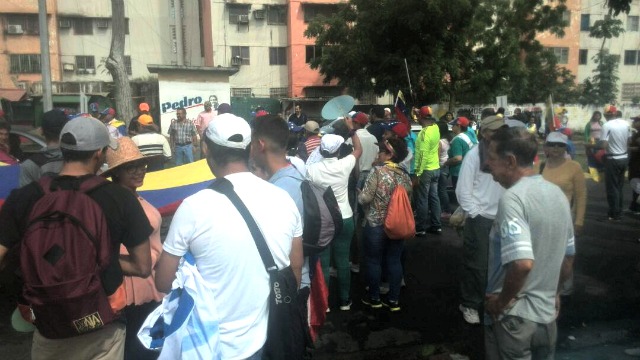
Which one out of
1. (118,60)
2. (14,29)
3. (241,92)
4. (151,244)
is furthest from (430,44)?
(14,29)

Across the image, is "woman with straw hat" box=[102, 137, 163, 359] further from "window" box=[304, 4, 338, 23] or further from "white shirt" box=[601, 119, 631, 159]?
"window" box=[304, 4, 338, 23]

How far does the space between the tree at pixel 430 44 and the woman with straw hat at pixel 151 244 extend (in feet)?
75.6

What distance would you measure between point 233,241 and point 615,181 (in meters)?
8.95

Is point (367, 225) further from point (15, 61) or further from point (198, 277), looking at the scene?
point (15, 61)

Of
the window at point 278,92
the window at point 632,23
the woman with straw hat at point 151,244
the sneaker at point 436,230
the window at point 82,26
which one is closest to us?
the woman with straw hat at point 151,244

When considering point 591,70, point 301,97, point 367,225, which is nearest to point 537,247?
point 367,225

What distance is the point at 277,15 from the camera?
133ft

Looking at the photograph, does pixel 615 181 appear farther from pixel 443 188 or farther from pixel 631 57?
pixel 631 57

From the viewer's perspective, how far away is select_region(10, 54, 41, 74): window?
37719 millimetres

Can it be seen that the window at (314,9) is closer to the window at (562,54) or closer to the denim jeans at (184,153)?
the window at (562,54)

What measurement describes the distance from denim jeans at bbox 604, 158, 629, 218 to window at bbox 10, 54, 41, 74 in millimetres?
38565

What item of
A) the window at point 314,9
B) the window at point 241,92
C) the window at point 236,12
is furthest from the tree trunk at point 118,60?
the window at point 314,9

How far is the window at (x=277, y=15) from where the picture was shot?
40.2m

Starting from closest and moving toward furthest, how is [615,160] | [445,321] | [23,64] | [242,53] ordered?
[445,321] → [615,160] → [23,64] → [242,53]
